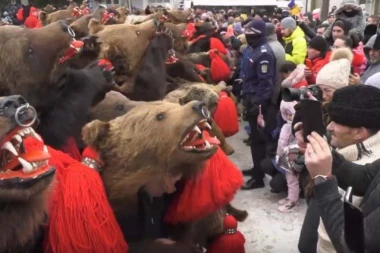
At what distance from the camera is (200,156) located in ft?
7.23

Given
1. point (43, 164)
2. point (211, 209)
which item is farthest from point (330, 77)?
point (43, 164)

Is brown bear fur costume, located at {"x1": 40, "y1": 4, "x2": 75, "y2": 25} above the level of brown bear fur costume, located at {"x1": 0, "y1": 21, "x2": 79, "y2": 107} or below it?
below

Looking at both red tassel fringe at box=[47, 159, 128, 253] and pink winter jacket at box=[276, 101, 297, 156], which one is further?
pink winter jacket at box=[276, 101, 297, 156]

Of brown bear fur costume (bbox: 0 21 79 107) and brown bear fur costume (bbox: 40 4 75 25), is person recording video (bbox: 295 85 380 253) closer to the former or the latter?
brown bear fur costume (bbox: 0 21 79 107)

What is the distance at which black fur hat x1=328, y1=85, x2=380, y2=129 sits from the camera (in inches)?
94.1

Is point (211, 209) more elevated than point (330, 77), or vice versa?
Answer: point (330, 77)

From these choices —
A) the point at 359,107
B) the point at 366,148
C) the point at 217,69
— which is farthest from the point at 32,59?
the point at 217,69

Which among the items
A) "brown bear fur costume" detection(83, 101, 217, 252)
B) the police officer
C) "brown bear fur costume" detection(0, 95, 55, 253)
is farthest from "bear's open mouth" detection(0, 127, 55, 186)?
the police officer

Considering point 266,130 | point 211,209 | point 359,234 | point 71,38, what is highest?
point 71,38

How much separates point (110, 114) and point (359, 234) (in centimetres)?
174

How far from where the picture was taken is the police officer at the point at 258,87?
226 inches

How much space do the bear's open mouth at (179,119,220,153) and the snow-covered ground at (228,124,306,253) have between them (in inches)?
88.1

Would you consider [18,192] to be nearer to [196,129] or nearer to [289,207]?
[196,129]

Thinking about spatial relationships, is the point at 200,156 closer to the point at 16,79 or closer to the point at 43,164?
the point at 43,164
